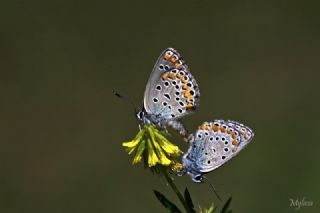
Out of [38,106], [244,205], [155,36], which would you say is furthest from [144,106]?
[155,36]

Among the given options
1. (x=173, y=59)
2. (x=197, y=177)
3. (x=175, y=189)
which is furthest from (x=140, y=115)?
(x=175, y=189)

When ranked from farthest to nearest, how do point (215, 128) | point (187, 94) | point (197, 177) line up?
1. point (187, 94)
2. point (215, 128)
3. point (197, 177)

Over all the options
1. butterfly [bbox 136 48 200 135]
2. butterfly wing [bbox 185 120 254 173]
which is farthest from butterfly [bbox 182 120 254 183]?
butterfly [bbox 136 48 200 135]

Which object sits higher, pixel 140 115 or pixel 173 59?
pixel 173 59

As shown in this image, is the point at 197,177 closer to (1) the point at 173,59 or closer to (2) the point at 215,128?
(2) the point at 215,128

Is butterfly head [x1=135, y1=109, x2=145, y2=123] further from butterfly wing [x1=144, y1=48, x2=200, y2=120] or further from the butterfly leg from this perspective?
the butterfly leg

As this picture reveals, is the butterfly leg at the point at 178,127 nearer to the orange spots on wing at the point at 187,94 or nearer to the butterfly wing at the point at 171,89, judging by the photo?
the butterfly wing at the point at 171,89

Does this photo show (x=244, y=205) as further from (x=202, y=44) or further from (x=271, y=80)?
(x=202, y=44)
